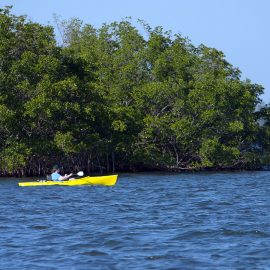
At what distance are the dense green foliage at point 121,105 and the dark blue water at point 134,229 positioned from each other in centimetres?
883

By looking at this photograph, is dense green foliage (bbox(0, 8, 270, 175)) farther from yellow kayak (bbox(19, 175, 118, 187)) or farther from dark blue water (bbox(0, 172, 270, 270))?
dark blue water (bbox(0, 172, 270, 270))

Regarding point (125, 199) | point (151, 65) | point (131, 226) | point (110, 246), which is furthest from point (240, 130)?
point (110, 246)

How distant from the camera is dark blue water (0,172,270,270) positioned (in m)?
14.3

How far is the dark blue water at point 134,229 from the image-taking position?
14.3m

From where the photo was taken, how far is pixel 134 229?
18203 millimetres

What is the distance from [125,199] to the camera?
2677cm

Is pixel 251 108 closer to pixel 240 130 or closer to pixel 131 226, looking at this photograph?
pixel 240 130

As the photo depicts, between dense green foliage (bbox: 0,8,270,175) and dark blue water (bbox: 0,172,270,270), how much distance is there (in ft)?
29.0

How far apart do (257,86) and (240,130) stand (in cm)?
521

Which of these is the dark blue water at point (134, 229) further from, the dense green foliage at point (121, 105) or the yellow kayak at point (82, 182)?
the dense green foliage at point (121, 105)

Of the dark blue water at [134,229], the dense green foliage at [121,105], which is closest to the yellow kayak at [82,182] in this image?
the dark blue water at [134,229]

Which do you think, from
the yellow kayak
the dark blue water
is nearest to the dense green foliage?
the yellow kayak

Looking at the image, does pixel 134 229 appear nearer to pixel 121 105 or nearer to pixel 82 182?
pixel 82 182

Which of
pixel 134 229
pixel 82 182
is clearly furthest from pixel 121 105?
pixel 134 229
